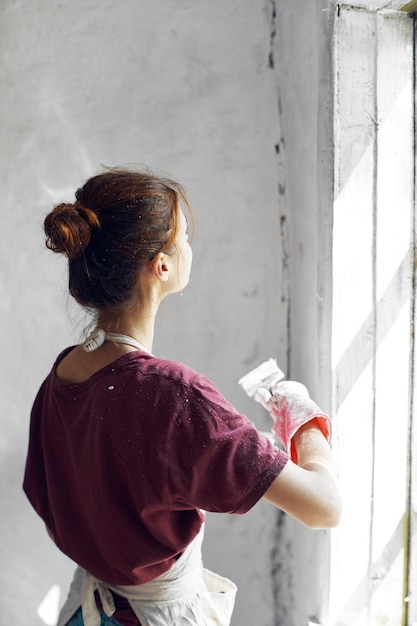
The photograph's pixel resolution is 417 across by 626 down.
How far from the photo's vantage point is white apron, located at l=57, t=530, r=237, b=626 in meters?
0.96

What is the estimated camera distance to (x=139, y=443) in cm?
83

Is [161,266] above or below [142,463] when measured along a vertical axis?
above

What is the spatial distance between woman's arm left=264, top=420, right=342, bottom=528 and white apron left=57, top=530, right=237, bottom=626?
0.25 meters

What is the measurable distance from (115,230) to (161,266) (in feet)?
0.29

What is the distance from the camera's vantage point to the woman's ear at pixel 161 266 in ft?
3.02

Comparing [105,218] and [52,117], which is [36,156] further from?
[105,218]

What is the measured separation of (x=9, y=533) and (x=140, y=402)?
2.78 feet

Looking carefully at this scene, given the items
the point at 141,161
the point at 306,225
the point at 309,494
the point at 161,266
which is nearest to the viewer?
the point at 309,494

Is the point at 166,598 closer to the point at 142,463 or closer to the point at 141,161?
the point at 142,463

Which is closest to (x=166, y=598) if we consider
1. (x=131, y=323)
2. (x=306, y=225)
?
(x=131, y=323)

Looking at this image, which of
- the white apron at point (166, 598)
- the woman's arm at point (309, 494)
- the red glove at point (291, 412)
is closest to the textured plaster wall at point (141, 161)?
the red glove at point (291, 412)

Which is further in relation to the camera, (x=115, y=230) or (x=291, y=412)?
(x=291, y=412)

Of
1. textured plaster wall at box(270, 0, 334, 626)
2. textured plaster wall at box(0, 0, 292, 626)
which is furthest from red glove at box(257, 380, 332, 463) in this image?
textured plaster wall at box(0, 0, 292, 626)

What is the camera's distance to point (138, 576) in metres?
0.92
